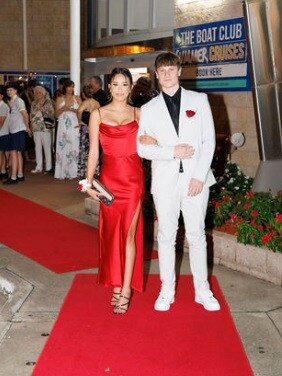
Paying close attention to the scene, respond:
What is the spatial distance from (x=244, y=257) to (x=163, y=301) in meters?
1.19

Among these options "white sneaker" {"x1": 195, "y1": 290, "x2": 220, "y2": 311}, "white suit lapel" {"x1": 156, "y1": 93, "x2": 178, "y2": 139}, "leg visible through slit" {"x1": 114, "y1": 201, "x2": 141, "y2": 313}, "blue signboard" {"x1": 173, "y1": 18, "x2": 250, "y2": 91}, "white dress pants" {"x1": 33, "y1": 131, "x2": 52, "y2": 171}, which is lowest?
"white sneaker" {"x1": 195, "y1": 290, "x2": 220, "y2": 311}

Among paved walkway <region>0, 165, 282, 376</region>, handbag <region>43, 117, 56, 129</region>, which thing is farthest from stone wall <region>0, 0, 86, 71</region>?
paved walkway <region>0, 165, 282, 376</region>

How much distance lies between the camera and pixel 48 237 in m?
6.38

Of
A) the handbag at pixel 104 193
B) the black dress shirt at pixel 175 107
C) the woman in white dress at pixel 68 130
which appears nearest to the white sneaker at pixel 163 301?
the handbag at pixel 104 193

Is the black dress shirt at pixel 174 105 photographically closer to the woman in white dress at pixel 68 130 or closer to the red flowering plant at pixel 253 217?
the red flowering plant at pixel 253 217

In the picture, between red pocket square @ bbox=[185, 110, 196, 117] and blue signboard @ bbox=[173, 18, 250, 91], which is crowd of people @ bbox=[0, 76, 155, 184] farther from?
red pocket square @ bbox=[185, 110, 196, 117]

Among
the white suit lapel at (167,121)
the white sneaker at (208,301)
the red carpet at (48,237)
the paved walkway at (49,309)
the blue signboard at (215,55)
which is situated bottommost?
the paved walkway at (49,309)

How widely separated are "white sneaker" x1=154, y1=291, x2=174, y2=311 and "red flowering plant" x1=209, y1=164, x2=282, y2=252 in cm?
114

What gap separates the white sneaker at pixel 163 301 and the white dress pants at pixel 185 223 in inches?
4.0

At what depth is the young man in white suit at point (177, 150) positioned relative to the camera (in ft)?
12.3

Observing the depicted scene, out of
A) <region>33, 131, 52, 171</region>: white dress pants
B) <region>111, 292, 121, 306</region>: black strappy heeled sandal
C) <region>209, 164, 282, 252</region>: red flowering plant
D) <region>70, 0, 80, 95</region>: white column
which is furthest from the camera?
<region>33, 131, 52, 171</region>: white dress pants

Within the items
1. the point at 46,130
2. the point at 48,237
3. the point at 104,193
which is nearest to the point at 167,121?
the point at 104,193

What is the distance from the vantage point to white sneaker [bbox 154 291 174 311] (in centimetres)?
410

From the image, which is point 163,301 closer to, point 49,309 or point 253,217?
point 49,309
